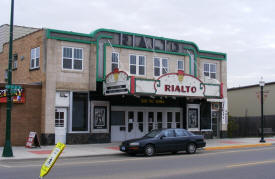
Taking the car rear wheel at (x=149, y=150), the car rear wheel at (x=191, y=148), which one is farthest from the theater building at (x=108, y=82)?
the car rear wheel at (x=149, y=150)

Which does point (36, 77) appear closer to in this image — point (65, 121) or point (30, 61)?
point (30, 61)

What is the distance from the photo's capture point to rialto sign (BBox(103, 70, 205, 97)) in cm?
2347

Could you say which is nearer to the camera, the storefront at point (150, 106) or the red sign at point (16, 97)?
the red sign at point (16, 97)

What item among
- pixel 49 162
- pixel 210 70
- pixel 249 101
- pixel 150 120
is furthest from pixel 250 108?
pixel 49 162

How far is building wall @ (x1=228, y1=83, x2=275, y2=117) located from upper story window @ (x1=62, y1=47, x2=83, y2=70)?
21.1 meters

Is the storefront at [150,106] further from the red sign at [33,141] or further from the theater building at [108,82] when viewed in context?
the red sign at [33,141]

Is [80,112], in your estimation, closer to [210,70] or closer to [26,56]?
[26,56]

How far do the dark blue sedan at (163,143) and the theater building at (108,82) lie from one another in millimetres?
4472

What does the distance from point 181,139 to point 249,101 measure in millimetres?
25398

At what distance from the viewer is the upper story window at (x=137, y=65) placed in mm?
27734

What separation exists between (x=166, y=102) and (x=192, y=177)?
59.2ft

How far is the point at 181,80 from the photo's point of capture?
25156 mm

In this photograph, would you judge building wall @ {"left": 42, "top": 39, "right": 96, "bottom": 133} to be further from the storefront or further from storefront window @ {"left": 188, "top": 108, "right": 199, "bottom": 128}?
storefront window @ {"left": 188, "top": 108, "right": 199, "bottom": 128}

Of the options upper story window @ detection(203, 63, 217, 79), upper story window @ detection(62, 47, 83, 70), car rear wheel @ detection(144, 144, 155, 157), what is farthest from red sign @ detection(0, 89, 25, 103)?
upper story window @ detection(203, 63, 217, 79)
